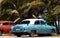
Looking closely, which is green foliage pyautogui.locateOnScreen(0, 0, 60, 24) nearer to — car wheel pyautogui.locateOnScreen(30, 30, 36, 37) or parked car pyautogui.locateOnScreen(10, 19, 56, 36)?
parked car pyautogui.locateOnScreen(10, 19, 56, 36)

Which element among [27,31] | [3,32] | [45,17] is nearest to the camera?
[27,31]

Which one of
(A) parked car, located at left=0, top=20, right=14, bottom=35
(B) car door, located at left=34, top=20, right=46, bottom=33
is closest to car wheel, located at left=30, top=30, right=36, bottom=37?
(B) car door, located at left=34, top=20, right=46, bottom=33

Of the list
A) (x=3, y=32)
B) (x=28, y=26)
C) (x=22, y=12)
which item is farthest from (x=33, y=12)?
(x=28, y=26)

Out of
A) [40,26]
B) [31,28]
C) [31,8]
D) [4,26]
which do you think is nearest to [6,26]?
[4,26]

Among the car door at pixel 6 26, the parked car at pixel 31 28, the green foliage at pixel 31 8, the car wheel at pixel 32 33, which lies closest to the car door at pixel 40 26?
the parked car at pixel 31 28

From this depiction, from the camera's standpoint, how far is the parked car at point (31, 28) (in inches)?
846

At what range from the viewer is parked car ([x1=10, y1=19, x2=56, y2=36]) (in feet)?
70.5

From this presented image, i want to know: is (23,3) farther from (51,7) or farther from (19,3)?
(51,7)

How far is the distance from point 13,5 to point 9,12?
4.35ft

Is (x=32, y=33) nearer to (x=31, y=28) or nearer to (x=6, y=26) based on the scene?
(x=31, y=28)

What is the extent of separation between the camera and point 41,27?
2241 cm

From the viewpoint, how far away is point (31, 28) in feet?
72.9

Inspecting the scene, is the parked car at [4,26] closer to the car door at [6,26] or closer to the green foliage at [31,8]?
the car door at [6,26]

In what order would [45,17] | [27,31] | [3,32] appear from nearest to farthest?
[27,31]
[3,32]
[45,17]
